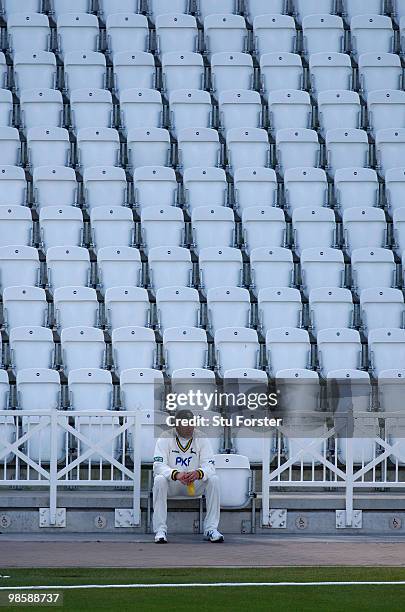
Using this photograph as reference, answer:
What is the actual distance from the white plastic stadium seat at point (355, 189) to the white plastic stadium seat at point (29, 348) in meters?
4.59

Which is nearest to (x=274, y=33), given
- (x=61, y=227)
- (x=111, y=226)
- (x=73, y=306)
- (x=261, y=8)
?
(x=261, y=8)

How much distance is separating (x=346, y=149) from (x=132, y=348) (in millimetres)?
4862

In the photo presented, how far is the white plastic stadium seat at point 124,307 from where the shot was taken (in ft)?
50.2

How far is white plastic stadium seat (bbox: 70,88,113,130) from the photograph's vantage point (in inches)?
712

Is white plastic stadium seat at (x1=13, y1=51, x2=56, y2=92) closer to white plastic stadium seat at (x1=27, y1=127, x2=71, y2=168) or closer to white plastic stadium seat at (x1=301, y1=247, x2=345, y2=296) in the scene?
white plastic stadium seat at (x1=27, y1=127, x2=71, y2=168)

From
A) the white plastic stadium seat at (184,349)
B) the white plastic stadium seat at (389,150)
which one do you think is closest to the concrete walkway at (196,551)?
the white plastic stadium seat at (184,349)

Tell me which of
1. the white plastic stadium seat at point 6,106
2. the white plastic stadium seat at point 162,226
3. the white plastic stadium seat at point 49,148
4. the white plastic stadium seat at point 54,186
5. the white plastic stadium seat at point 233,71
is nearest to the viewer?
the white plastic stadium seat at point 162,226

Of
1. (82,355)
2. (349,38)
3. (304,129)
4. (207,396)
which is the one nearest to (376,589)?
(207,396)

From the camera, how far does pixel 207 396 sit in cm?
1421

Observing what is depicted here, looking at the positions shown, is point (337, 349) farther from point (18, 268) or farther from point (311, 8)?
point (311, 8)

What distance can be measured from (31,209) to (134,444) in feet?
16.2

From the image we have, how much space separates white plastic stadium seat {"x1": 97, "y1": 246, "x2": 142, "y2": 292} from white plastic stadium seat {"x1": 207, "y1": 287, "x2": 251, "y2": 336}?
1011mm

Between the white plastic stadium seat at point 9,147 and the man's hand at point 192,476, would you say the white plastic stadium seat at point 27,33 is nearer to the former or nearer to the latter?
the white plastic stadium seat at point 9,147

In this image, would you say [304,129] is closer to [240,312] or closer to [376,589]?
[240,312]
